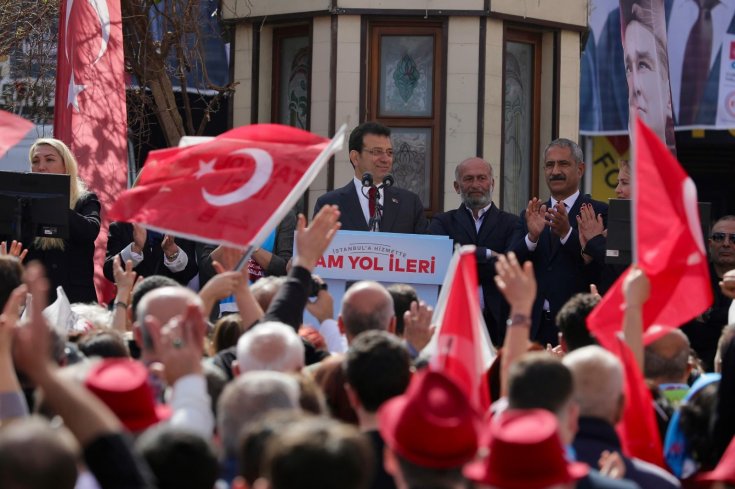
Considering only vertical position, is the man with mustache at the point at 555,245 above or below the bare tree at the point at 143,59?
below

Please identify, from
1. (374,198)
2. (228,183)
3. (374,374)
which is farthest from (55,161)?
(374,374)

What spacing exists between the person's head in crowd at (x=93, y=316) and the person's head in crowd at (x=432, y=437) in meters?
3.82

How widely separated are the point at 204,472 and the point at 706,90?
14288 millimetres

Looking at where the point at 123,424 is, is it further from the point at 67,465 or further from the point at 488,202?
the point at 488,202

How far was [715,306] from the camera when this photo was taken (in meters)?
8.67

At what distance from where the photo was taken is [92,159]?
35.3 ft

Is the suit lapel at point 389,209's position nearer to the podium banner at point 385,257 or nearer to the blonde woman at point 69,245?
the podium banner at point 385,257

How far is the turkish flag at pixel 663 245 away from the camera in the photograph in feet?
19.4

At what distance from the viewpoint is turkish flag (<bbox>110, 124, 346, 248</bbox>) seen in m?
6.95

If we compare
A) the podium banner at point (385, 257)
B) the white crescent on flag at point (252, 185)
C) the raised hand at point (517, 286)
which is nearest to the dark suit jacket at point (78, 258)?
the podium banner at point (385, 257)

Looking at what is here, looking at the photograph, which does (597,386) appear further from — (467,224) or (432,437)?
(467,224)

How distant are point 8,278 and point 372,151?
401cm

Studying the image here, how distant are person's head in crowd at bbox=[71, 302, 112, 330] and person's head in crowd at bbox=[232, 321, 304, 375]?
2.43 meters

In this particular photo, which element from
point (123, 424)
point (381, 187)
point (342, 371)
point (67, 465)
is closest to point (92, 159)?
point (381, 187)
